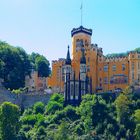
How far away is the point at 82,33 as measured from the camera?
313ft

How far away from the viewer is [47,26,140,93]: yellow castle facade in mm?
92250

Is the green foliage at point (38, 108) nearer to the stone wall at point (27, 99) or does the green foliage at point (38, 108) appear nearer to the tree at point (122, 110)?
the stone wall at point (27, 99)

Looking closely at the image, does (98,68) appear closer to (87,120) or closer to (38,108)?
(38,108)

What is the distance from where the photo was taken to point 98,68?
94.7m

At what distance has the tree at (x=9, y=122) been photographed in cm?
7456

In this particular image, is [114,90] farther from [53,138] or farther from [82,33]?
[53,138]

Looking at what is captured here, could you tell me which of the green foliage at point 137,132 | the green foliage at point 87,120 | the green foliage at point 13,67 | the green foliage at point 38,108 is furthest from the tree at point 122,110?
the green foliage at point 13,67

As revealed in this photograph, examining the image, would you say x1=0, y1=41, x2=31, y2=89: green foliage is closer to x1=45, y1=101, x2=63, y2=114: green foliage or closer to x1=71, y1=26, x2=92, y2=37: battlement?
x1=71, y1=26, x2=92, y2=37: battlement

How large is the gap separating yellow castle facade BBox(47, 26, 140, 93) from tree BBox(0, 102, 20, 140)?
653 inches

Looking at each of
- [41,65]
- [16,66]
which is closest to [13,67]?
[16,66]

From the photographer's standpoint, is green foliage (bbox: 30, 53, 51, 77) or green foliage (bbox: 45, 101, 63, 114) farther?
green foliage (bbox: 30, 53, 51, 77)

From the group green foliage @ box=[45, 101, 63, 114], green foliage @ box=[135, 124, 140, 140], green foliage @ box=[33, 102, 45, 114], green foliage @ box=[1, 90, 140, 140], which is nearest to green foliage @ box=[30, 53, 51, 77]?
green foliage @ box=[33, 102, 45, 114]

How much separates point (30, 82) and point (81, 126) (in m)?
29.5

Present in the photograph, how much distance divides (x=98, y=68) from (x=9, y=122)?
898 inches
